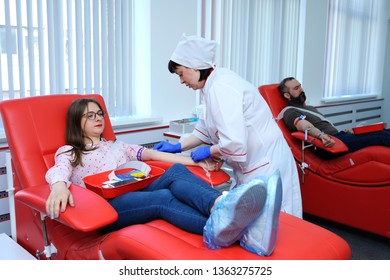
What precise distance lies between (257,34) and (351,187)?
6.07ft

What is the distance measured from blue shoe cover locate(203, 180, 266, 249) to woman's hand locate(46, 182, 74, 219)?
1.67 ft

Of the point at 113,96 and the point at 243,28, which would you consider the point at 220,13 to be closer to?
the point at 243,28

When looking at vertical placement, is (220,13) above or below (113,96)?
above

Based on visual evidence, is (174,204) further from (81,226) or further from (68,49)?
(68,49)

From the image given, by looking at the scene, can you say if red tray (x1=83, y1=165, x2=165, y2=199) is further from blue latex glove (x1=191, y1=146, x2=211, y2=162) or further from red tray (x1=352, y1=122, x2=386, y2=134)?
red tray (x1=352, y1=122, x2=386, y2=134)

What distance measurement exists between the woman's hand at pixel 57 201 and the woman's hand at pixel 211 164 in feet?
2.38

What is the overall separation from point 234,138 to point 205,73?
0.36m

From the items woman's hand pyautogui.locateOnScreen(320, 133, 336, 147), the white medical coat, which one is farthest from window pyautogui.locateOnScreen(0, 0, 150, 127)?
woman's hand pyautogui.locateOnScreen(320, 133, 336, 147)

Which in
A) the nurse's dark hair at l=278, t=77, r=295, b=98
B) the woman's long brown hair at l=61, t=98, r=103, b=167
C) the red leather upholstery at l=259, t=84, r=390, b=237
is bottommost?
the red leather upholstery at l=259, t=84, r=390, b=237

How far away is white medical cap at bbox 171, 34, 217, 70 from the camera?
184 centimetres

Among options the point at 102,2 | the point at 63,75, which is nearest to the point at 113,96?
the point at 63,75

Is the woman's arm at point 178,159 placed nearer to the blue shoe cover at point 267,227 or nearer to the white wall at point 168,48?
the blue shoe cover at point 267,227

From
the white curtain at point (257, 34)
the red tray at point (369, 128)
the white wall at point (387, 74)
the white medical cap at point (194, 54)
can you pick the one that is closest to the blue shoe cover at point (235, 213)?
the white medical cap at point (194, 54)

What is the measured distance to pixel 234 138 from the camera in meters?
1.74
